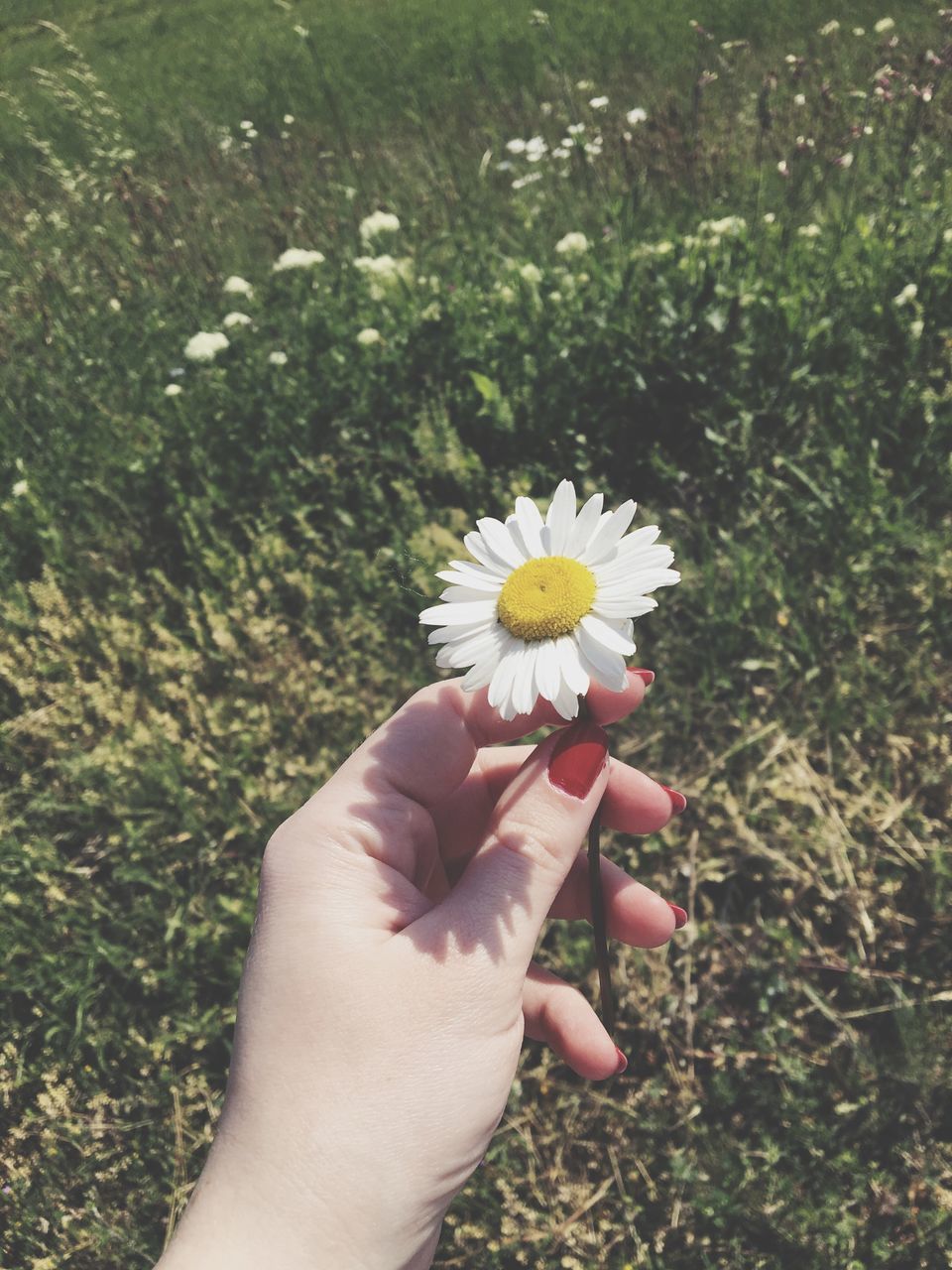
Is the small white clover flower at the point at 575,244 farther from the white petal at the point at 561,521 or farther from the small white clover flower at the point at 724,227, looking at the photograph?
the white petal at the point at 561,521

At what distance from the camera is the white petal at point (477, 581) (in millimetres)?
1732

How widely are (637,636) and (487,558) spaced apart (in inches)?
63.8

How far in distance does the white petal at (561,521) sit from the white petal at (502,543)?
69 millimetres

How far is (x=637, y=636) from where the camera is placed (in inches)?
130

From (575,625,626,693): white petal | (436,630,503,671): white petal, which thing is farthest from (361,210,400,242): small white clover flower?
(575,625,626,693): white petal

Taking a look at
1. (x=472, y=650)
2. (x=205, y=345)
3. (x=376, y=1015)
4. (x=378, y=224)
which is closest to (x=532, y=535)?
(x=472, y=650)

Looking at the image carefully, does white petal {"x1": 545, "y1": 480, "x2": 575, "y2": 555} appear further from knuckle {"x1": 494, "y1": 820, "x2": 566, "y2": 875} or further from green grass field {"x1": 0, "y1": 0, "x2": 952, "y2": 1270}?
green grass field {"x1": 0, "y1": 0, "x2": 952, "y2": 1270}

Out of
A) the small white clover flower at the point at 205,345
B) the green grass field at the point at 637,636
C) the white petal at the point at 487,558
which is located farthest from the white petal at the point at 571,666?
the small white clover flower at the point at 205,345

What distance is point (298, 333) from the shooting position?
4.52 metres

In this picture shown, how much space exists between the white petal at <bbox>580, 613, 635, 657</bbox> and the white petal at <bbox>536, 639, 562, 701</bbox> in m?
0.07

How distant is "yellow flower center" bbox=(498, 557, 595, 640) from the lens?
5.29ft

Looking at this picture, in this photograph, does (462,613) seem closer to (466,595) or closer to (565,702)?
(466,595)

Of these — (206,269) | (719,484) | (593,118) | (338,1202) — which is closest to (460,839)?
(338,1202)

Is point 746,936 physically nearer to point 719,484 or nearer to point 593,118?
point 719,484
